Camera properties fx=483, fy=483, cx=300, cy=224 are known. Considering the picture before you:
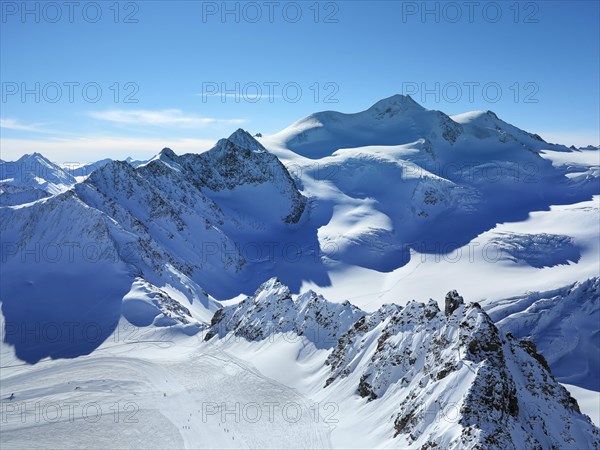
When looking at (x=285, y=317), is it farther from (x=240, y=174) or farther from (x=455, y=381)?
(x=240, y=174)

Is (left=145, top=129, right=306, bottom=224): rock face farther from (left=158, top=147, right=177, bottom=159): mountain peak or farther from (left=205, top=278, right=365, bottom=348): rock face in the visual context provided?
(left=205, top=278, right=365, bottom=348): rock face

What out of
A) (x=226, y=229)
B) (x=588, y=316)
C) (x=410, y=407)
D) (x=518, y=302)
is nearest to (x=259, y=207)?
(x=226, y=229)

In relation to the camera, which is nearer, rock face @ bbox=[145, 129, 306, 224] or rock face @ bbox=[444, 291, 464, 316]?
rock face @ bbox=[444, 291, 464, 316]

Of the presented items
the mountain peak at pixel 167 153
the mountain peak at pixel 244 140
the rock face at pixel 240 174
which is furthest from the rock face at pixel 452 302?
the mountain peak at pixel 244 140

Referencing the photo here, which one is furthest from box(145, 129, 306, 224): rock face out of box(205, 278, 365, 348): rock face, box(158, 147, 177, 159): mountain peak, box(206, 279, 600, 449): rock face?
box(206, 279, 600, 449): rock face

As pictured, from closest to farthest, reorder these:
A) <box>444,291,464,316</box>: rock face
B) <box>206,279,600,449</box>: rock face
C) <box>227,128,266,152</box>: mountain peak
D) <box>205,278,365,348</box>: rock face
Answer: <box>206,279,600,449</box>: rock face < <box>444,291,464,316</box>: rock face < <box>205,278,365,348</box>: rock face < <box>227,128,266,152</box>: mountain peak

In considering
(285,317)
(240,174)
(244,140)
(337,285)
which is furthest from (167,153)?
(285,317)

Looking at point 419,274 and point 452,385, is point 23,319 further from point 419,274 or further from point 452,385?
point 419,274

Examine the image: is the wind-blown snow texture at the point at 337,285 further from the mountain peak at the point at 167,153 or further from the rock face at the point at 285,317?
the mountain peak at the point at 167,153
